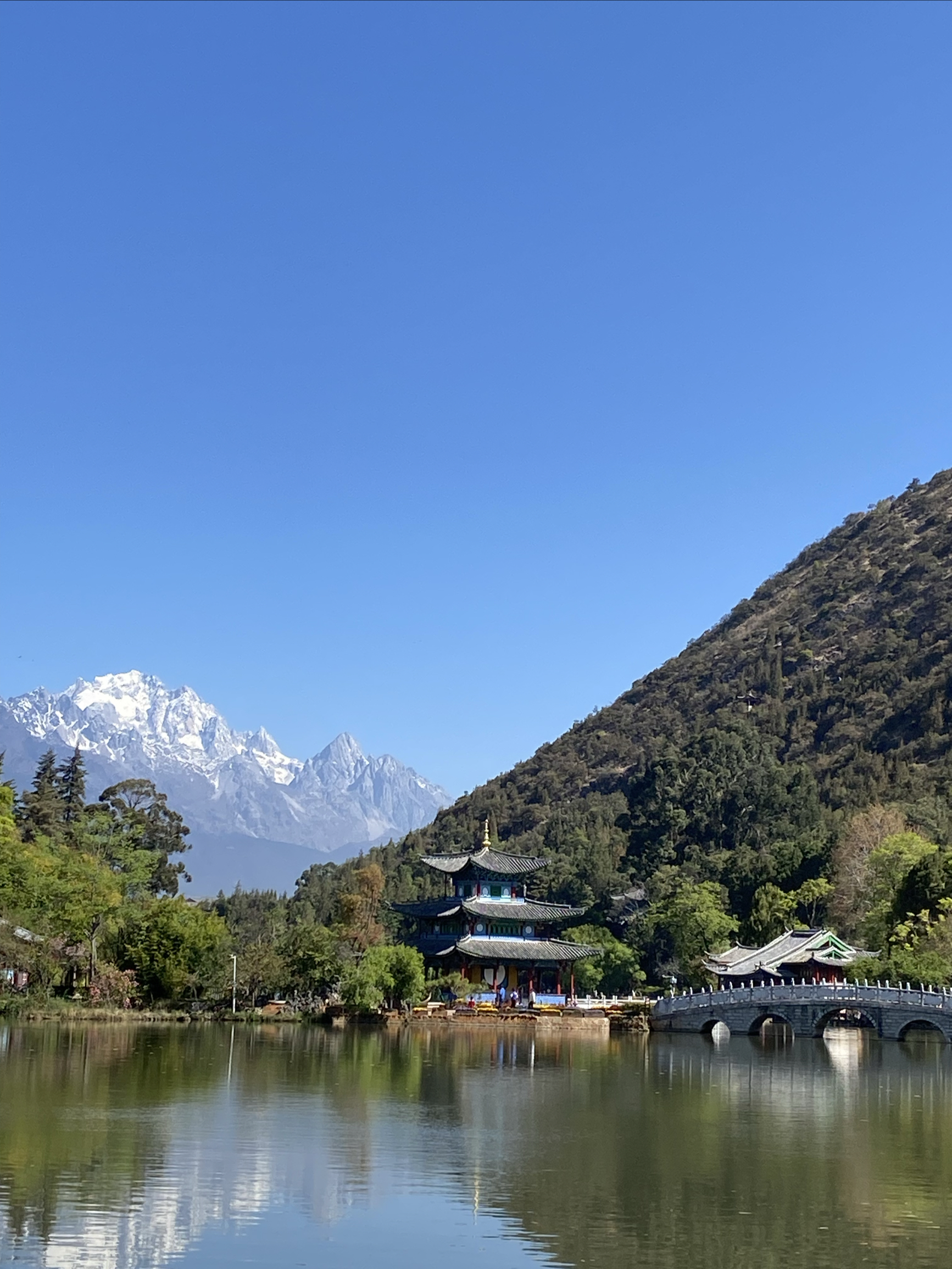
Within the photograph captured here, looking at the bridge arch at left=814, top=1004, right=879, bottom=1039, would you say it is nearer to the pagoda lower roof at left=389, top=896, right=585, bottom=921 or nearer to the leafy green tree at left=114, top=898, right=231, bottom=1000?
the pagoda lower roof at left=389, top=896, right=585, bottom=921

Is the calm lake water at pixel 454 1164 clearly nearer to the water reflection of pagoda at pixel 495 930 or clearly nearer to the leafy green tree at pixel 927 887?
the leafy green tree at pixel 927 887

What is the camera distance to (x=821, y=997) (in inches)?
2281

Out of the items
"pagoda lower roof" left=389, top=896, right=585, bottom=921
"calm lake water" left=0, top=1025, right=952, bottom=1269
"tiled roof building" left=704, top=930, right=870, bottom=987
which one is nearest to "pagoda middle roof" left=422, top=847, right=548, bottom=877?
"pagoda lower roof" left=389, top=896, right=585, bottom=921

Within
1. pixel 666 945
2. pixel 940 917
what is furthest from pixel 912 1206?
pixel 666 945

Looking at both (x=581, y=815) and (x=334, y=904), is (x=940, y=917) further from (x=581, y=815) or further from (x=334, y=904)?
(x=581, y=815)

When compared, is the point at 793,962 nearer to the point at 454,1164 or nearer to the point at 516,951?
the point at 516,951

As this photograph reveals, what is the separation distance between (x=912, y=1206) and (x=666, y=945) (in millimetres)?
62818

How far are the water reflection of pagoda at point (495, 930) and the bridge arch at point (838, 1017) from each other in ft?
42.1

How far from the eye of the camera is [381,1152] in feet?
87.5

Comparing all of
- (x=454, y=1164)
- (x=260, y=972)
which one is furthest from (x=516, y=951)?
(x=454, y=1164)

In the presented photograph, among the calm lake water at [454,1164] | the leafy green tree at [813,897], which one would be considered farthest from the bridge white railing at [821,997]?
the leafy green tree at [813,897]

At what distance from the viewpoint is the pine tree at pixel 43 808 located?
290 ft

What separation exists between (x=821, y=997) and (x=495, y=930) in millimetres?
22186

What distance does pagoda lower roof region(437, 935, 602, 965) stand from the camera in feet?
239
